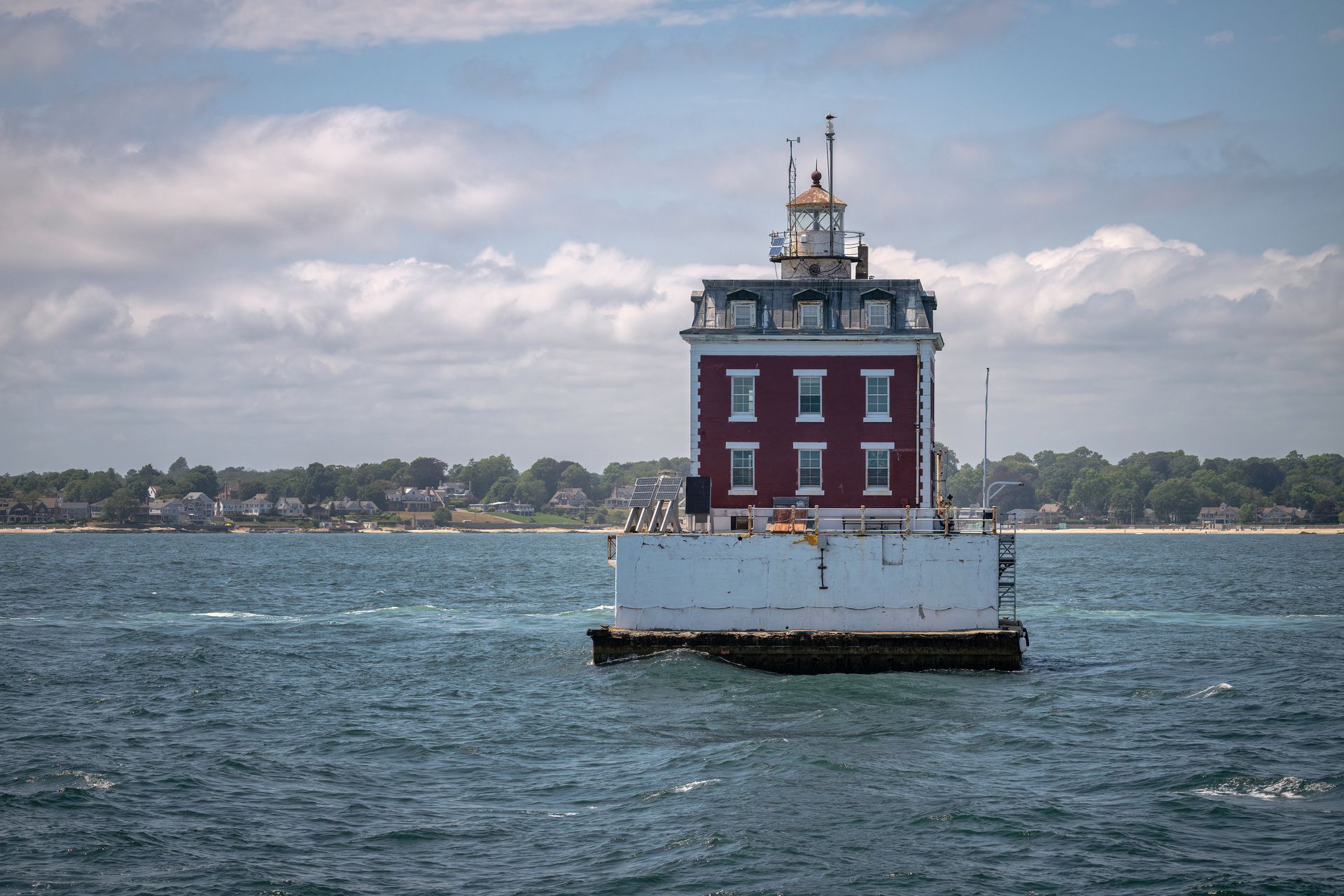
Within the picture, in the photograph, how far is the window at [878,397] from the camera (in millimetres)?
39875

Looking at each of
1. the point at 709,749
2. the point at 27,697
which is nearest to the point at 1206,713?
the point at 709,749

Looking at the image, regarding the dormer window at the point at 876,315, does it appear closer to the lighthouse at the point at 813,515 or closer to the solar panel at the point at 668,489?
the lighthouse at the point at 813,515

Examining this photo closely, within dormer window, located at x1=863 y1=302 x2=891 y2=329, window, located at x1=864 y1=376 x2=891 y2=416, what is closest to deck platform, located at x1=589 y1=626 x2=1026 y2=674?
window, located at x1=864 y1=376 x2=891 y2=416

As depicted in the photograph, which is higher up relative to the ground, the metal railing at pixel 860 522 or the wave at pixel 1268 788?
the metal railing at pixel 860 522

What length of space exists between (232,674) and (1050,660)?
26240 millimetres

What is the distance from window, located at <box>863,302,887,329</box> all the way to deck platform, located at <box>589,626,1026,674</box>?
10.4 metres

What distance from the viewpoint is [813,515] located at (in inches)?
1532

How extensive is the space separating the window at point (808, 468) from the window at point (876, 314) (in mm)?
4555

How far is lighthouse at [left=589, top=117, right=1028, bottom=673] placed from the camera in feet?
117

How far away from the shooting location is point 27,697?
1396 inches

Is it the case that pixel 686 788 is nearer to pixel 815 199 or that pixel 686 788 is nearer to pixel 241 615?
pixel 815 199

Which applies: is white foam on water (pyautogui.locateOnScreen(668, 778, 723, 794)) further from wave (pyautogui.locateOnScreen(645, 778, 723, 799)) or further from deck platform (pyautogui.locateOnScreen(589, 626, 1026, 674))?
deck platform (pyautogui.locateOnScreen(589, 626, 1026, 674))

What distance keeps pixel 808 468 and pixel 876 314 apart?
5.41 meters

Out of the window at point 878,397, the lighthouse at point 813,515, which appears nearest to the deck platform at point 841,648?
the lighthouse at point 813,515
